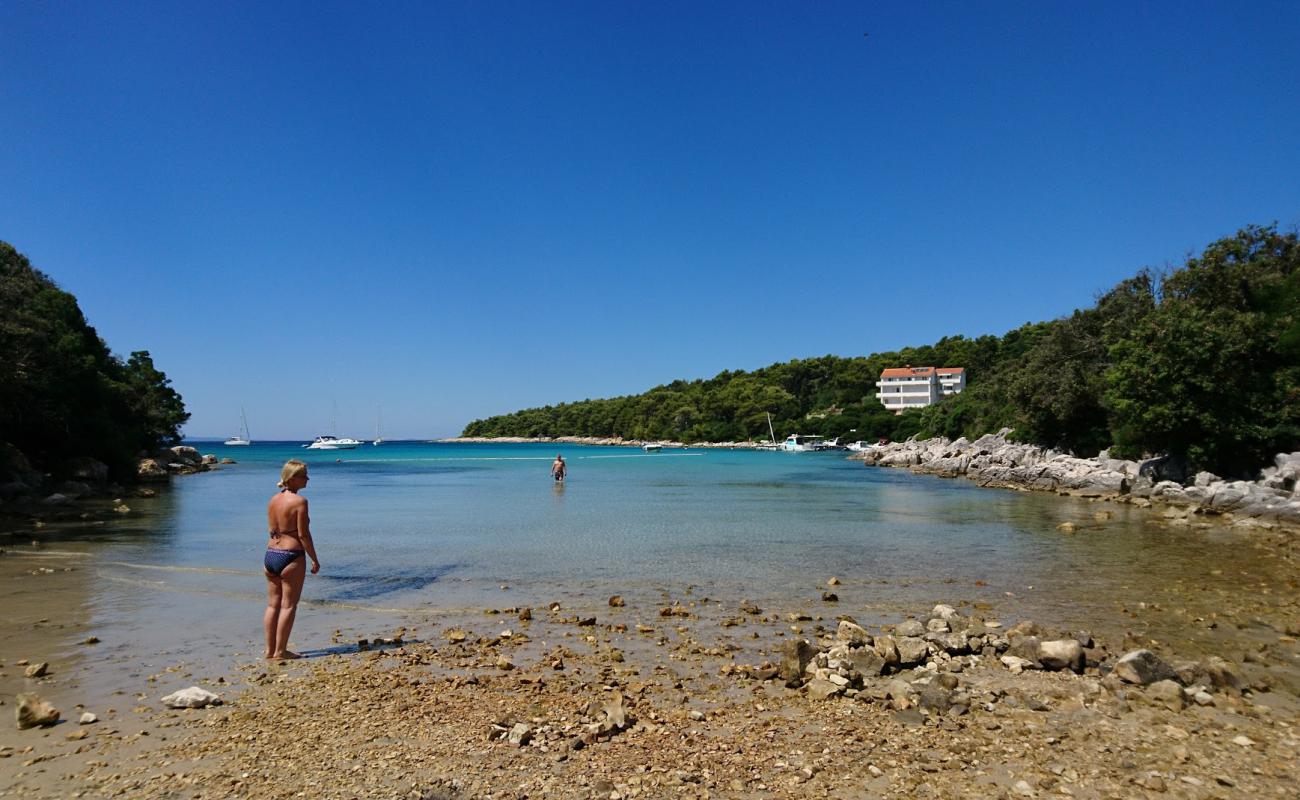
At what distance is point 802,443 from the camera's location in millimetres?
122750

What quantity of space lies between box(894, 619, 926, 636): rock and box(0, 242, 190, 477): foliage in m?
28.2

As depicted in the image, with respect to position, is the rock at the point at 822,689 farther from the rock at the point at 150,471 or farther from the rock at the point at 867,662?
the rock at the point at 150,471

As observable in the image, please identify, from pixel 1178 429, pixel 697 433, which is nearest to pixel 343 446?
pixel 697 433

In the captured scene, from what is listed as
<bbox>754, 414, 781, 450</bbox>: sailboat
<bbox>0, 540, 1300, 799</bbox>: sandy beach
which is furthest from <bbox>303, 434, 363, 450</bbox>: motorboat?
<bbox>0, 540, 1300, 799</bbox>: sandy beach

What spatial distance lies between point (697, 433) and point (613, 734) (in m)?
149

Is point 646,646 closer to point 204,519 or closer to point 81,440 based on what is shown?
point 204,519

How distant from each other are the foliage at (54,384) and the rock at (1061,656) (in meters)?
29.8

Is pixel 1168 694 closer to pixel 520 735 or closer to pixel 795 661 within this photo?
pixel 795 661

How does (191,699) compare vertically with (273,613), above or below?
below

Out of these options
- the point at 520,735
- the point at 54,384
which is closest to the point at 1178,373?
the point at 520,735

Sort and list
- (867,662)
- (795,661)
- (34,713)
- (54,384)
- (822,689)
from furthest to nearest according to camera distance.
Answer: (54,384)
(867,662)
(795,661)
(822,689)
(34,713)

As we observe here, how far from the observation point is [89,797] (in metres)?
4.68

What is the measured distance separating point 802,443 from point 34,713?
4772 inches

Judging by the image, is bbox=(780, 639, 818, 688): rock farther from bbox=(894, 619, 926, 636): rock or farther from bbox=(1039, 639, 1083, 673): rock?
bbox=(1039, 639, 1083, 673): rock
